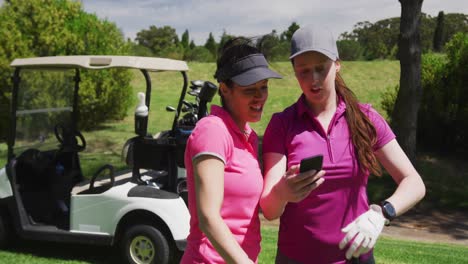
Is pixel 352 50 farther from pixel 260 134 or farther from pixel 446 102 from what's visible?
pixel 446 102

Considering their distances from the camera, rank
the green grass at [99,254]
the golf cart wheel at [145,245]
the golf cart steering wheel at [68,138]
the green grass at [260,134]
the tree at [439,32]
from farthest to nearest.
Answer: the tree at [439,32], the golf cart steering wheel at [68,138], the green grass at [260,134], the green grass at [99,254], the golf cart wheel at [145,245]

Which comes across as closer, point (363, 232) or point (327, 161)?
point (363, 232)

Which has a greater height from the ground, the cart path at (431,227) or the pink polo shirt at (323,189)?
the pink polo shirt at (323,189)

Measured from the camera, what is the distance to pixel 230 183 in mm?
1695

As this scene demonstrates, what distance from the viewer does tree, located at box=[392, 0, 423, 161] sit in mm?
9039

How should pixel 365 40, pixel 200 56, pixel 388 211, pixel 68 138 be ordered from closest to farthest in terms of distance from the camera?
pixel 388 211 < pixel 68 138 < pixel 200 56 < pixel 365 40

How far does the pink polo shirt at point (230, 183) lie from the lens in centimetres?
166

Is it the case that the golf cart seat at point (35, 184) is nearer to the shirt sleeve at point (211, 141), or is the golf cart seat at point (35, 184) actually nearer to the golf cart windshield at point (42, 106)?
the golf cart windshield at point (42, 106)

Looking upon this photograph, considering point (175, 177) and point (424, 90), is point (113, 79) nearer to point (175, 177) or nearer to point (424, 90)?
point (424, 90)

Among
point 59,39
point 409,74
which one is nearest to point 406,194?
point 409,74

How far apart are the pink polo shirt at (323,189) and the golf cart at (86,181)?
1.88 metres

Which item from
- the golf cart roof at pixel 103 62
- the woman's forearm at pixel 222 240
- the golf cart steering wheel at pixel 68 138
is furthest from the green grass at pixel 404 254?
the woman's forearm at pixel 222 240

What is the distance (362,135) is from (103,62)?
3.21 meters

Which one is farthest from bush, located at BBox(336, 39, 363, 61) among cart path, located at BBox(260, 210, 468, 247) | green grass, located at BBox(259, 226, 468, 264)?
green grass, located at BBox(259, 226, 468, 264)
